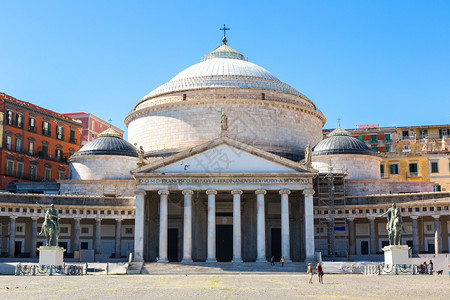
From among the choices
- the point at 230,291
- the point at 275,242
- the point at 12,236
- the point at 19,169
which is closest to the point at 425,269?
the point at 275,242

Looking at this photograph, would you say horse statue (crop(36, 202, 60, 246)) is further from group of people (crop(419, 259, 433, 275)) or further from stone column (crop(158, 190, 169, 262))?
group of people (crop(419, 259, 433, 275))

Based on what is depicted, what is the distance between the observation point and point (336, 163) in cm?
6850

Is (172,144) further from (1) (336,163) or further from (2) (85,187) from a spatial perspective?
(1) (336,163)

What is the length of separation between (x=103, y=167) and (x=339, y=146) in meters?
24.3

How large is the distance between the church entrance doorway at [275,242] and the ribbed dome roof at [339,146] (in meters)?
10.1

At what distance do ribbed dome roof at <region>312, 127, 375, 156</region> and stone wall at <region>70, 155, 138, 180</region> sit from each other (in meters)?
19.7

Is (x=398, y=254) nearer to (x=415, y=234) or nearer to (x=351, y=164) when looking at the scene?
(x=415, y=234)

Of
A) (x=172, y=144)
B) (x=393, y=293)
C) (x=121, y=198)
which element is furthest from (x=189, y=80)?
(x=393, y=293)

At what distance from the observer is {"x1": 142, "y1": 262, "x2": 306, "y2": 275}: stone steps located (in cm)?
5388

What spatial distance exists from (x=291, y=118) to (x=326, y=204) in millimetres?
12000

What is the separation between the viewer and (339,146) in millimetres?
69062

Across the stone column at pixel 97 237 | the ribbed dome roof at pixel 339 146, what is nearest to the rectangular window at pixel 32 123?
the stone column at pixel 97 237

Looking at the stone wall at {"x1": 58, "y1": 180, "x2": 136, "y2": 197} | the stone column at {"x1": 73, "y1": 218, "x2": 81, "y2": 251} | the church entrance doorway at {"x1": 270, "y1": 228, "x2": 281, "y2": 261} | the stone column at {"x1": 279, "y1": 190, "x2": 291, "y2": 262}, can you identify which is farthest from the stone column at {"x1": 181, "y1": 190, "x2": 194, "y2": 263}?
the stone column at {"x1": 73, "y1": 218, "x2": 81, "y2": 251}

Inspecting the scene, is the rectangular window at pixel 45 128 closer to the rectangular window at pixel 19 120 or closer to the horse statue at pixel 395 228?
the rectangular window at pixel 19 120
